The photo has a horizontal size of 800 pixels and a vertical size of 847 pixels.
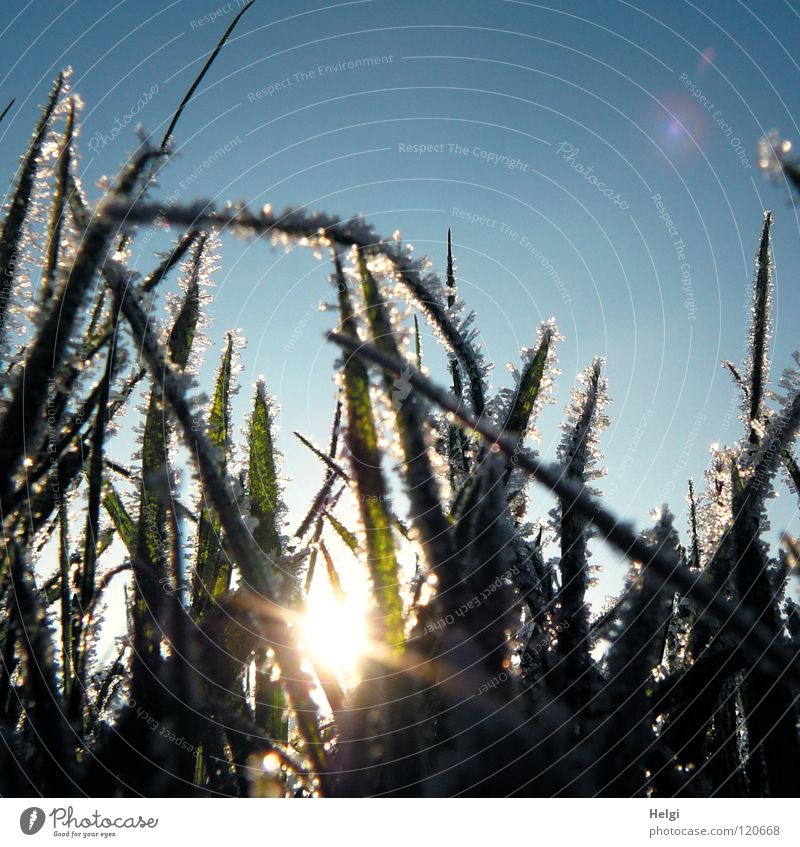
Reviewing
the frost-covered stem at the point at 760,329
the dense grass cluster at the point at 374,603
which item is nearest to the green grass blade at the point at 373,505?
the dense grass cluster at the point at 374,603

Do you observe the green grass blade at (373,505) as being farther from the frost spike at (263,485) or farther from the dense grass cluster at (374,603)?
the frost spike at (263,485)

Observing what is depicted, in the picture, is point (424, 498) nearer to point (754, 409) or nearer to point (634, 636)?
point (634, 636)

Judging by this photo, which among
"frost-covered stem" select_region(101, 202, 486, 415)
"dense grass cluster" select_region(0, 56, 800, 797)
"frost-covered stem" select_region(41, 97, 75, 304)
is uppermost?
"frost-covered stem" select_region(41, 97, 75, 304)

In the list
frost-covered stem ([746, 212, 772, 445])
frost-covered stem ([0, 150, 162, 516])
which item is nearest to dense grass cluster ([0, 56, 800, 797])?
frost-covered stem ([0, 150, 162, 516])

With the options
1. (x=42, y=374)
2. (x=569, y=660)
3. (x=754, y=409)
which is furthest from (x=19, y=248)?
(x=754, y=409)

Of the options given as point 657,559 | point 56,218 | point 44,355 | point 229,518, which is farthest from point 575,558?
point 56,218

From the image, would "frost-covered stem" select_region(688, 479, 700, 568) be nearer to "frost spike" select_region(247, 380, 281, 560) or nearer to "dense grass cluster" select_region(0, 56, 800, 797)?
"dense grass cluster" select_region(0, 56, 800, 797)

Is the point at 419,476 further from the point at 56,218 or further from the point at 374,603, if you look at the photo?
the point at 56,218
